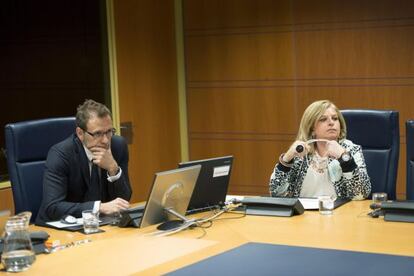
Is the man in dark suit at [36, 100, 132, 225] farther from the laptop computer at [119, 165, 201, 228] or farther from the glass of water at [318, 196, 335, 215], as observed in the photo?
the glass of water at [318, 196, 335, 215]

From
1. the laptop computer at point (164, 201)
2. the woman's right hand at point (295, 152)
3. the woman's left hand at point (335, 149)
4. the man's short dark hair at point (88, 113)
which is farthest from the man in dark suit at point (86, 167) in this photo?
the woman's left hand at point (335, 149)

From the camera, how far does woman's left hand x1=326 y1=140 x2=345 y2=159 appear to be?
440 centimetres

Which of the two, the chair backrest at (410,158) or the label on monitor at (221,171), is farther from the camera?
the chair backrest at (410,158)

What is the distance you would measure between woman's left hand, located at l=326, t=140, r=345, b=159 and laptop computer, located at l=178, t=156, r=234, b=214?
70 centimetres

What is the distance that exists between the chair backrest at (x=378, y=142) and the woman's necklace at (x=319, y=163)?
0.25 meters

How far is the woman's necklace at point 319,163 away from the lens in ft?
14.8

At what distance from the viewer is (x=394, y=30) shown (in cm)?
624

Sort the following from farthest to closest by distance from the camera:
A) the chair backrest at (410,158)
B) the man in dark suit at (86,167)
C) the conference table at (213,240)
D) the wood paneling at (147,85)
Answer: the wood paneling at (147,85) → the chair backrest at (410,158) → the man in dark suit at (86,167) → the conference table at (213,240)

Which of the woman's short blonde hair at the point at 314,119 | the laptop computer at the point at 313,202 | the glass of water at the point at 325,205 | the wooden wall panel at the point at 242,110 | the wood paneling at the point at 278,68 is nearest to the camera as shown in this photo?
the glass of water at the point at 325,205

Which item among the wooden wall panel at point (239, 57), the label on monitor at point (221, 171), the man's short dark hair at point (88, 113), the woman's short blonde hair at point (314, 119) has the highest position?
the wooden wall panel at point (239, 57)

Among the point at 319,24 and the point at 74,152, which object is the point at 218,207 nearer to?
the point at 74,152

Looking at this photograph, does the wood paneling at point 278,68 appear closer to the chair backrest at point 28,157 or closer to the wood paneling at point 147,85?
the wood paneling at point 147,85

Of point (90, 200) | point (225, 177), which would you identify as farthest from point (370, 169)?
point (90, 200)

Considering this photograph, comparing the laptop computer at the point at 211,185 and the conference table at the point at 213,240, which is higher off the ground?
the laptop computer at the point at 211,185
